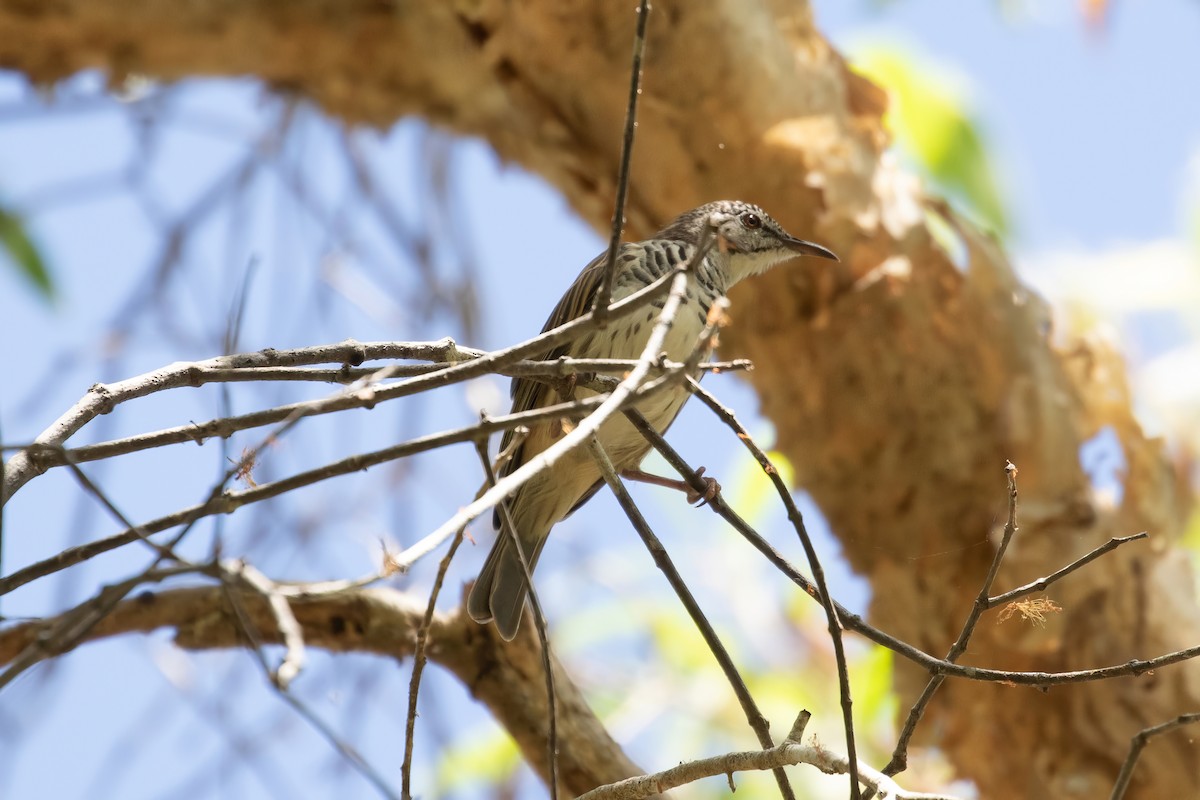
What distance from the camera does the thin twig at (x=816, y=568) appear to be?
204 cm

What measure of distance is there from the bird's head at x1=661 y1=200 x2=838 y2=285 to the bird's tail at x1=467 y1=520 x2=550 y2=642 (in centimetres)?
132

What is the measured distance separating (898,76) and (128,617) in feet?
13.4

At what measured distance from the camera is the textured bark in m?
4.56

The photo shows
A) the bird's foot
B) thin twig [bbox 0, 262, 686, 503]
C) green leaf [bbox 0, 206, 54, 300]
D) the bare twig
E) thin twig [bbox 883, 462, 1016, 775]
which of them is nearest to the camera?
thin twig [bbox 0, 262, 686, 503]

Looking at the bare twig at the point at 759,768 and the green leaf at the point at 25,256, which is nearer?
the bare twig at the point at 759,768

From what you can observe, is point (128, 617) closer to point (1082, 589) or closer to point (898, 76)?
point (1082, 589)

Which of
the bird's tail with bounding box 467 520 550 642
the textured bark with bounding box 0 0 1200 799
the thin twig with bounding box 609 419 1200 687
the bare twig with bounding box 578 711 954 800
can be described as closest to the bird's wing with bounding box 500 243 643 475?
the bird's tail with bounding box 467 520 550 642

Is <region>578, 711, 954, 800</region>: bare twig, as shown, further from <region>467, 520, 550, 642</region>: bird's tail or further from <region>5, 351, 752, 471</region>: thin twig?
<region>467, 520, 550, 642</region>: bird's tail

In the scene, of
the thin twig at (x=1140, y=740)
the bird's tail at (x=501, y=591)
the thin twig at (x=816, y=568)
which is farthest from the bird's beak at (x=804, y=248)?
the thin twig at (x=1140, y=740)

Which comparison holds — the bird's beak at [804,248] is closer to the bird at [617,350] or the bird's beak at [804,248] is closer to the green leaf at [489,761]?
the bird at [617,350]

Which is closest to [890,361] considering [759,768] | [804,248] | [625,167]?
[804,248]

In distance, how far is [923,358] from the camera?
4.79 metres

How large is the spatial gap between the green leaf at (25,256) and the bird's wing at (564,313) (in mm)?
1871

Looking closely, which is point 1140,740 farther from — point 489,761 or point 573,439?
point 489,761
